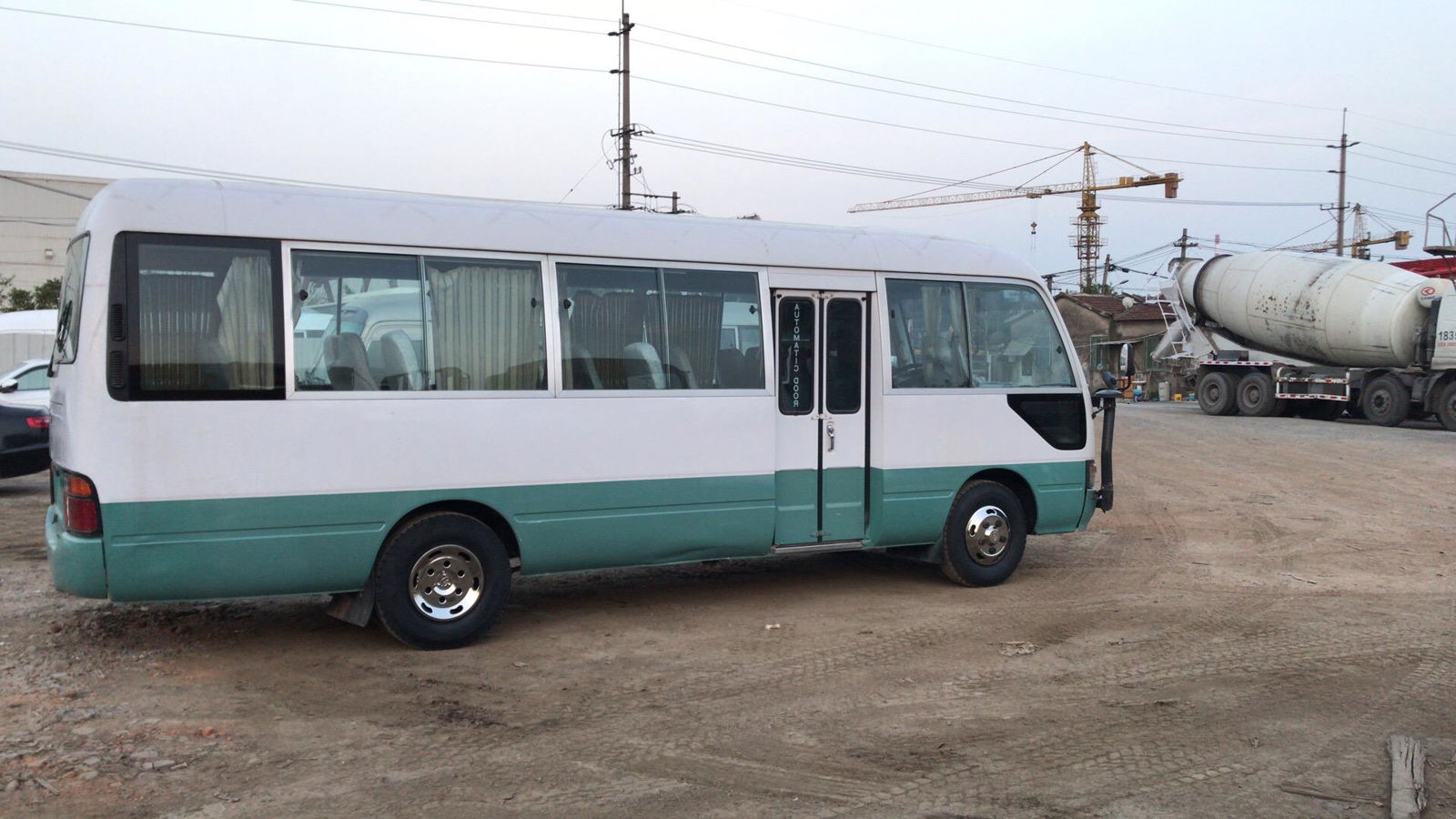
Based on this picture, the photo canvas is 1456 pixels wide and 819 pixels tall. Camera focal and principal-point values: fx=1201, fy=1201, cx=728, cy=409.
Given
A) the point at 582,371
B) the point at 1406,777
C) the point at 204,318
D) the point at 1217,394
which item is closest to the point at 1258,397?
the point at 1217,394

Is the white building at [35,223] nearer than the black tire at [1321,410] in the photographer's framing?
No

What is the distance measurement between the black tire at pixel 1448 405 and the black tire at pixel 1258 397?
477 centimetres

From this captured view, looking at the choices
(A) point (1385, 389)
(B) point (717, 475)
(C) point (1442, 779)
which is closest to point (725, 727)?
(B) point (717, 475)

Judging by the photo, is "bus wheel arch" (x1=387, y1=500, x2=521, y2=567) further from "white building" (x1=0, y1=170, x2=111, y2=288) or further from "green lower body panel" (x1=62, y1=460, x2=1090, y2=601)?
"white building" (x1=0, y1=170, x2=111, y2=288)

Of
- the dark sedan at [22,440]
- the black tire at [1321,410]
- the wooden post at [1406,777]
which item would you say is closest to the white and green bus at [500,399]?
the wooden post at [1406,777]

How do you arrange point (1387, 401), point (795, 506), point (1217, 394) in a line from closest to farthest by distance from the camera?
point (795, 506), point (1387, 401), point (1217, 394)

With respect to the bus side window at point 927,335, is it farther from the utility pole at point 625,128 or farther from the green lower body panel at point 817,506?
the utility pole at point 625,128

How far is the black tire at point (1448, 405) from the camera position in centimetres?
2445

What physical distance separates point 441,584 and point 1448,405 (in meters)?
24.0

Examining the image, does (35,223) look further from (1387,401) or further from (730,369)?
(730,369)

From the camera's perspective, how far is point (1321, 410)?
29.9 metres

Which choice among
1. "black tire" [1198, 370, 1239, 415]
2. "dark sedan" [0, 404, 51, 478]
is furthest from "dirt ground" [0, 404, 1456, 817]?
"black tire" [1198, 370, 1239, 415]

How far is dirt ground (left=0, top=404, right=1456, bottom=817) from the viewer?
4.88m

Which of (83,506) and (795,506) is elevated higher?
(83,506)
